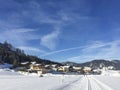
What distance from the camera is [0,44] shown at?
199 metres

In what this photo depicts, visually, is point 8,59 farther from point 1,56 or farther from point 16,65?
point 16,65

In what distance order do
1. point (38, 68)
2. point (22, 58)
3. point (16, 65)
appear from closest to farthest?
point (16, 65) → point (38, 68) → point (22, 58)

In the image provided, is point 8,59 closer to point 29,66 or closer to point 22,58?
point 29,66

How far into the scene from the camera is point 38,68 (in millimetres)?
159375

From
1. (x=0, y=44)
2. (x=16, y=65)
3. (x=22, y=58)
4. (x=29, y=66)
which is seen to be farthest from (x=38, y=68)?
(x=0, y=44)

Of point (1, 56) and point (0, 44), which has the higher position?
point (0, 44)

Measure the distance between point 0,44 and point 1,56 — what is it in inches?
1577

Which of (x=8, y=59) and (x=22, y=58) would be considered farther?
(x=22, y=58)

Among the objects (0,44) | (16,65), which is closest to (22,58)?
(0,44)

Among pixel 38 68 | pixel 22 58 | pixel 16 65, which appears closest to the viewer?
pixel 16 65

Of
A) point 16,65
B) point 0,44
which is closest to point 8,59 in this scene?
point 16,65

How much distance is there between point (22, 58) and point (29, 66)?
25.3 m

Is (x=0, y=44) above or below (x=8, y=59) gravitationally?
above

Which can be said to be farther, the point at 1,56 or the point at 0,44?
the point at 0,44
